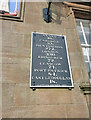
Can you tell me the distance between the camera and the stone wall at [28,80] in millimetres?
4191

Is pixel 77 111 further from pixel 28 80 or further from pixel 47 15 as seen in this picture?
pixel 47 15

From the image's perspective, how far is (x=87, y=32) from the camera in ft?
26.2

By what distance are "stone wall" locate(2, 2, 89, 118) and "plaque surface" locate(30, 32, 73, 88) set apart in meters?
0.25

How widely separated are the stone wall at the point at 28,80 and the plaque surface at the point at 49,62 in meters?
0.25

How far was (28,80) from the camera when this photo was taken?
4.70 metres

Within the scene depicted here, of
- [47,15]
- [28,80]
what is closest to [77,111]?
[28,80]

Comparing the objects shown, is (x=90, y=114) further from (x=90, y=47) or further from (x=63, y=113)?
(x=90, y=47)

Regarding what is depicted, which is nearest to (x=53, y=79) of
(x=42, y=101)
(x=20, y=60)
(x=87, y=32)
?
(x=42, y=101)

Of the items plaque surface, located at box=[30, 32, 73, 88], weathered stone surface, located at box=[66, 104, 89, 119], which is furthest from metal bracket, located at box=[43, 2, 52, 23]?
weathered stone surface, located at box=[66, 104, 89, 119]

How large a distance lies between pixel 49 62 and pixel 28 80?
4.14ft

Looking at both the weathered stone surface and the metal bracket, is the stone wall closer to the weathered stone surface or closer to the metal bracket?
the weathered stone surface

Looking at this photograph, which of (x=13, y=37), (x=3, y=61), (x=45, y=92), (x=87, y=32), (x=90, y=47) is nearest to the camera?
(x=45, y=92)

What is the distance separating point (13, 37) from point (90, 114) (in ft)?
16.3

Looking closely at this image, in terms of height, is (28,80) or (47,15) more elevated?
(47,15)
